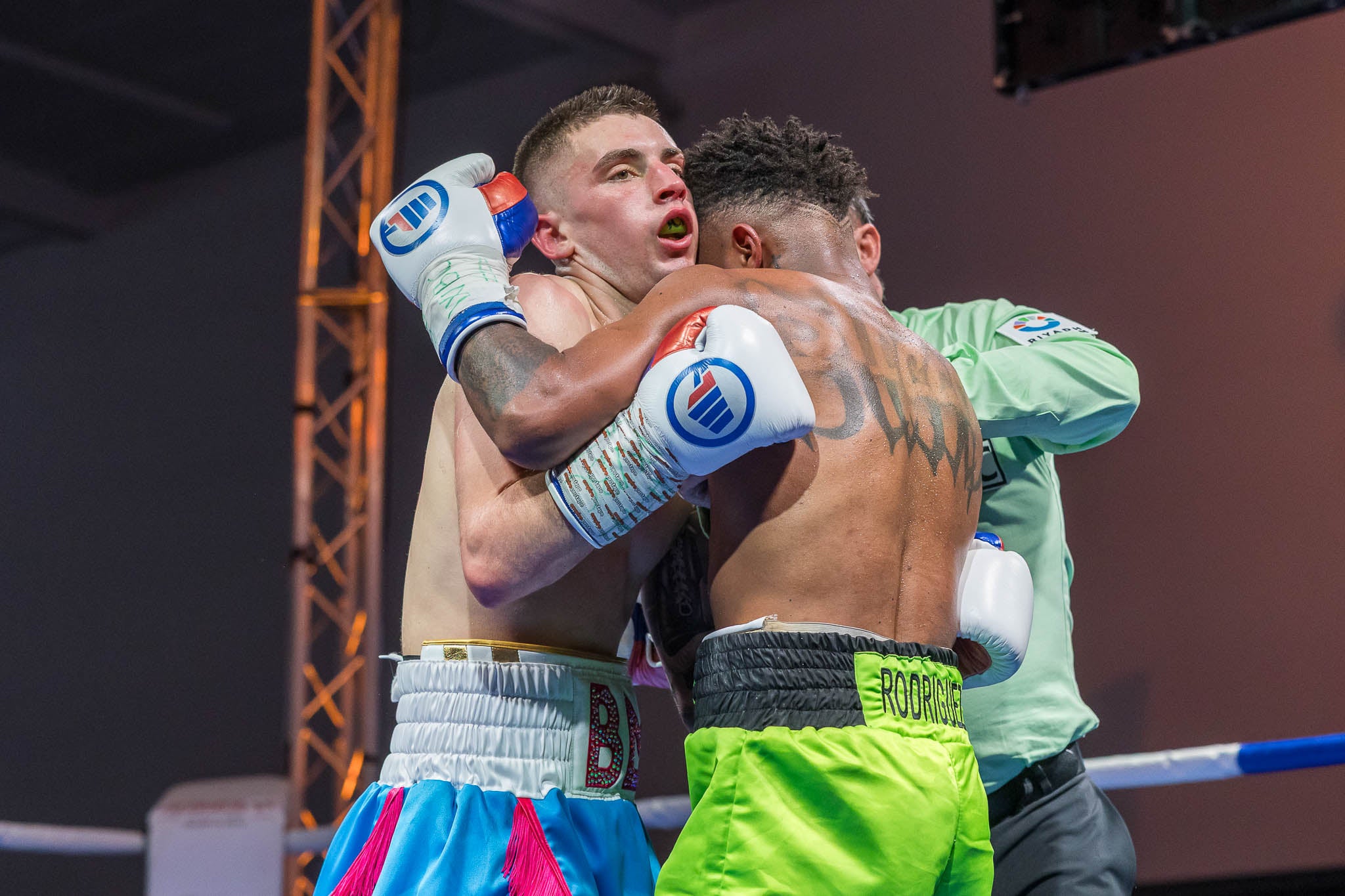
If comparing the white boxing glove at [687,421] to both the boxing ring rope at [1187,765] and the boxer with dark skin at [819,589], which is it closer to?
the boxer with dark skin at [819,589]

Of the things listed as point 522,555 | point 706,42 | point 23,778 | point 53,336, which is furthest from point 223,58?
point 522,555

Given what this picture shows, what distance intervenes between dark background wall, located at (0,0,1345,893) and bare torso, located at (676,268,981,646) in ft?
9.74

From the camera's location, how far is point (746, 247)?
5.56 ft

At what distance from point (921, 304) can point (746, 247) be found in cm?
340

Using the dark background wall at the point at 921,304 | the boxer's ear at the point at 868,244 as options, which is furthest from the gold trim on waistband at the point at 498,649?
the dark background wall at the point at 921,304

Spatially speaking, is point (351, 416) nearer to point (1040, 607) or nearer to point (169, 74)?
point (169, 74)

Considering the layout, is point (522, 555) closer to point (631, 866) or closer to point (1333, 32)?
point (631, 866)

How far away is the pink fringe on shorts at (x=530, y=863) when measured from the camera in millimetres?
1412

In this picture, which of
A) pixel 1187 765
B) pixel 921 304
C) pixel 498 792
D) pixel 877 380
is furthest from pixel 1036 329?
pixel 921 304

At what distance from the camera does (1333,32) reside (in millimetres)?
4133

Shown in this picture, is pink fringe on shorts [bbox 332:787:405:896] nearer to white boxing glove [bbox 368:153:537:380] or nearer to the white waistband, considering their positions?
the white waistband

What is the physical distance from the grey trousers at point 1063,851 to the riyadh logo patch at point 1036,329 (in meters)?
0.65

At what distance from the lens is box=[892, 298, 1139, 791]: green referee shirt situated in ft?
5.98

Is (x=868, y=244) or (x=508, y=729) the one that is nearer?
(x=508, y=729)
